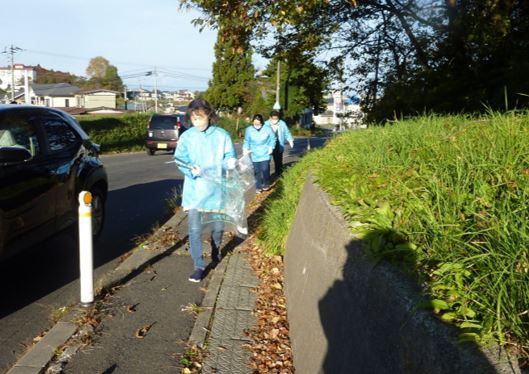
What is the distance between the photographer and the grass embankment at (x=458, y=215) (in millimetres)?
1971

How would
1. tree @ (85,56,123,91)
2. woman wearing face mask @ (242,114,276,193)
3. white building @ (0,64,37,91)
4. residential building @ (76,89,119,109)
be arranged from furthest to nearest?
tree @ (85,56,123,91)
residential building @ (76,89,119,109)
white building @ (0,64,37,91)
woman wearing face mask @ (242,114,276,193)

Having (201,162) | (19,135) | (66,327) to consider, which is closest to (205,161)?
(201,162)

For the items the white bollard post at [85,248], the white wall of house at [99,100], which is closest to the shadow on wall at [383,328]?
the white bollard post at [85,248]

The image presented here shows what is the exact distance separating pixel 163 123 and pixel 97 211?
1927 cm

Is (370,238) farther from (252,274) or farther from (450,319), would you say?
(252,274)

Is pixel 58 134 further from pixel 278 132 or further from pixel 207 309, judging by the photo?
pixel 278 132

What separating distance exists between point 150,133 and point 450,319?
24367 mm

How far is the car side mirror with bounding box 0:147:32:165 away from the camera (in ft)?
14.6

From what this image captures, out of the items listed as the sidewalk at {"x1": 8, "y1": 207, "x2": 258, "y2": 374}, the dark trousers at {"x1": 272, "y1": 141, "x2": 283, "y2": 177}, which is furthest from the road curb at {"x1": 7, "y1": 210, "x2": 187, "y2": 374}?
the dark trousers at {"x1": 272, "y1": 141, "x2": 283, "y2": 177}

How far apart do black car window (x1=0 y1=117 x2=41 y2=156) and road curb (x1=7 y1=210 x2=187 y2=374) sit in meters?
1.47

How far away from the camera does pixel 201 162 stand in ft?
17.4

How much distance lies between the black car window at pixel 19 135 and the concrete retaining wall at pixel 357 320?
2.97m

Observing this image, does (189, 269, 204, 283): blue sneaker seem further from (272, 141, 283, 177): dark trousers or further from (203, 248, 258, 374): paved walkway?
(272, 141, 283, 177): dark trousers

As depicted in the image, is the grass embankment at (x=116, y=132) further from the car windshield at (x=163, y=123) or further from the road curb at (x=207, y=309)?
the road curb at (x=207, y=309)
